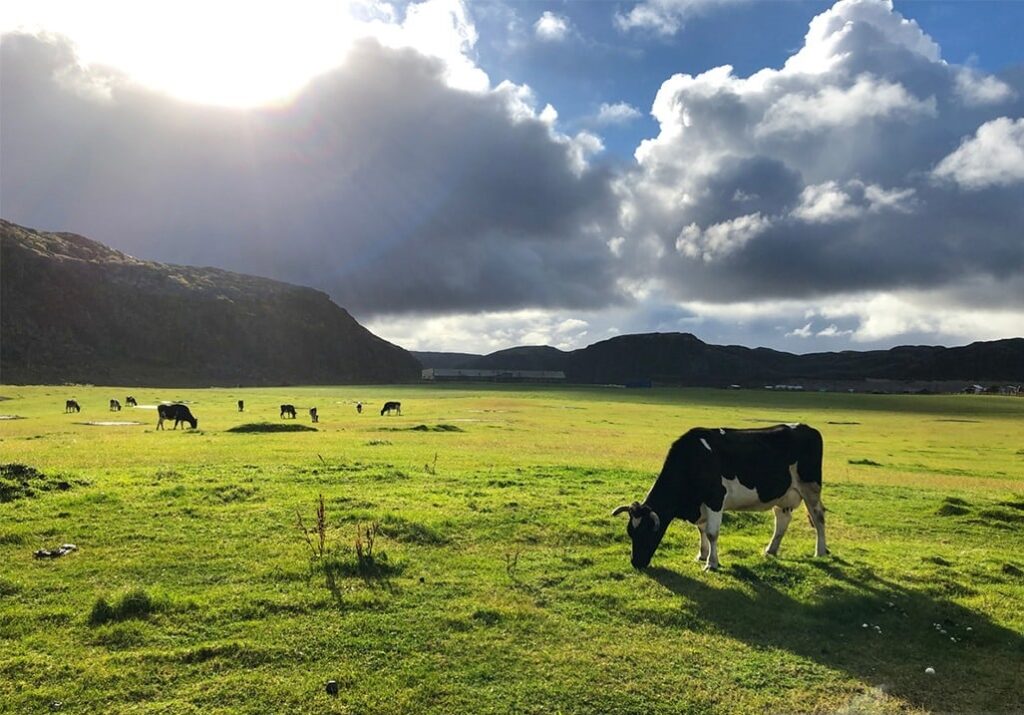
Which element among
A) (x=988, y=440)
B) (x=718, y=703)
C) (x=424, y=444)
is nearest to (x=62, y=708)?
(x=718, y=703)

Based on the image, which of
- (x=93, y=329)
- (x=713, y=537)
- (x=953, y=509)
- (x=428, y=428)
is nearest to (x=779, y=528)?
(x=713, y=537)

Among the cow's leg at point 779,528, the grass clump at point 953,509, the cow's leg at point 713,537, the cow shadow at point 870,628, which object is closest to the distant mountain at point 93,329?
the cow's leg at point 713,537

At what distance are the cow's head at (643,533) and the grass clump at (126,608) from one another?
27.7 feet

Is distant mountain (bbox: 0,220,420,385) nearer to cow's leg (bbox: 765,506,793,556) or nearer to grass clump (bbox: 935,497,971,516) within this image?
cow's leg (bbox: 765,506,793,556)

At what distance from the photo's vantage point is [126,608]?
31.8 feet

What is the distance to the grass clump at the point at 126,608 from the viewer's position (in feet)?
31.0

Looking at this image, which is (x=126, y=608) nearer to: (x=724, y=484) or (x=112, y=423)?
(x=724, y=484)

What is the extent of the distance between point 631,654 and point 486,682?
7.18ft

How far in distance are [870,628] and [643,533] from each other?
4.12 meters

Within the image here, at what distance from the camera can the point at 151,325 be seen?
188 m

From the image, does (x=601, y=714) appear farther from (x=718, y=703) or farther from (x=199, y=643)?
(x=199, y=643)

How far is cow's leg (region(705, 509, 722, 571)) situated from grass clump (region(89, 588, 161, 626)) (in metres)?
9.91

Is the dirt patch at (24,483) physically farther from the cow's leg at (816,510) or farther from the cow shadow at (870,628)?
the cow's leg at (816,510)

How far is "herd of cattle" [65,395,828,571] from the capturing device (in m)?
13.1
